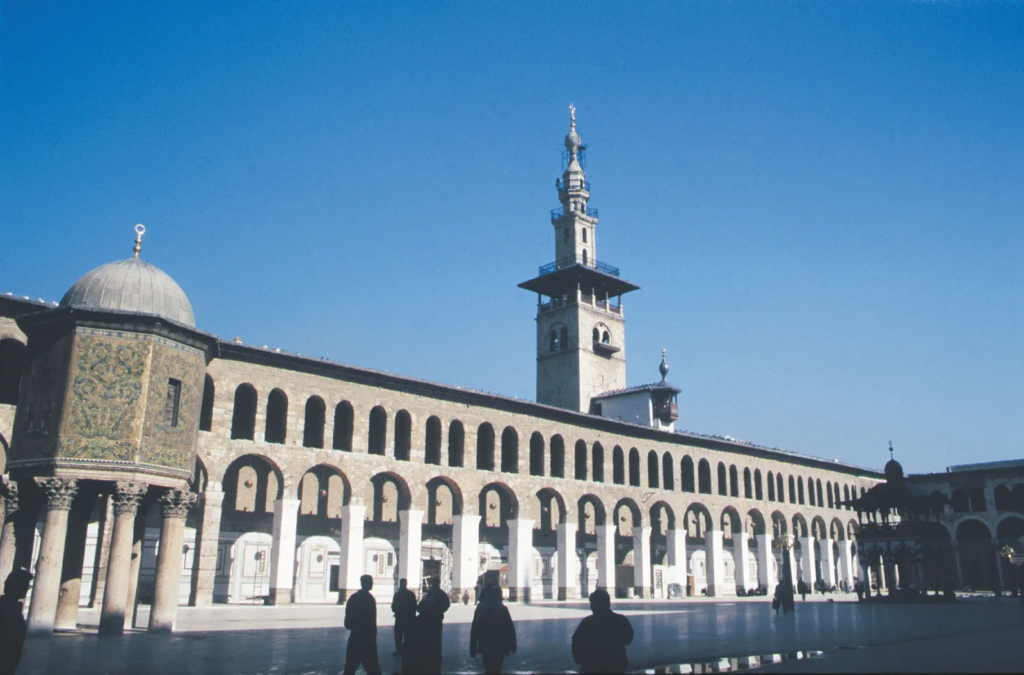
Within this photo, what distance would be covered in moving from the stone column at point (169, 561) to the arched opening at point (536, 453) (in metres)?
20.1

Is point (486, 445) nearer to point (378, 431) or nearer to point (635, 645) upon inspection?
point (378, 431)

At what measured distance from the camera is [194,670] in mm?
11930

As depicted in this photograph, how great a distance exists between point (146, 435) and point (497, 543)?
26894 mm

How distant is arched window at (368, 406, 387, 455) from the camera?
106 ft

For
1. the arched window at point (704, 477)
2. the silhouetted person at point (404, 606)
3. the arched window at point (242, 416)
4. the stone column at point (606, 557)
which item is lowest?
the silhouetted person at point (404, 606)

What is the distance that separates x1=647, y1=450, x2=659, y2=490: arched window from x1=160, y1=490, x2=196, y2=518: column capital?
28271mm

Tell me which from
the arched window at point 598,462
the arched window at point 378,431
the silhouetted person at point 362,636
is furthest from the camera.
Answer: the arched window at point 598,462

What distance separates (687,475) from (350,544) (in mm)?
22758

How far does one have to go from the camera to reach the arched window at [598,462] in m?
40.1

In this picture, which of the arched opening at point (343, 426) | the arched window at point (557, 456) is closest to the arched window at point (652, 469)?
the arched window at point (557, 456)

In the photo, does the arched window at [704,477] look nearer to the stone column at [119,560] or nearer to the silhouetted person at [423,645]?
the stone column at [119,560]

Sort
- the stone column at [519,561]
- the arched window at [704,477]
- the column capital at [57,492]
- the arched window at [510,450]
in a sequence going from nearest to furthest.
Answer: the column capital at [57,492], the stone column at [519,561], the arched window at [510,450], the arched window at [704,477]

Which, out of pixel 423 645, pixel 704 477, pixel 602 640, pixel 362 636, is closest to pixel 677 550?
pixel 704 477

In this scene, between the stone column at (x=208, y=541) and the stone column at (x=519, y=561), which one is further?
the stone column at (x=519, y=561)
